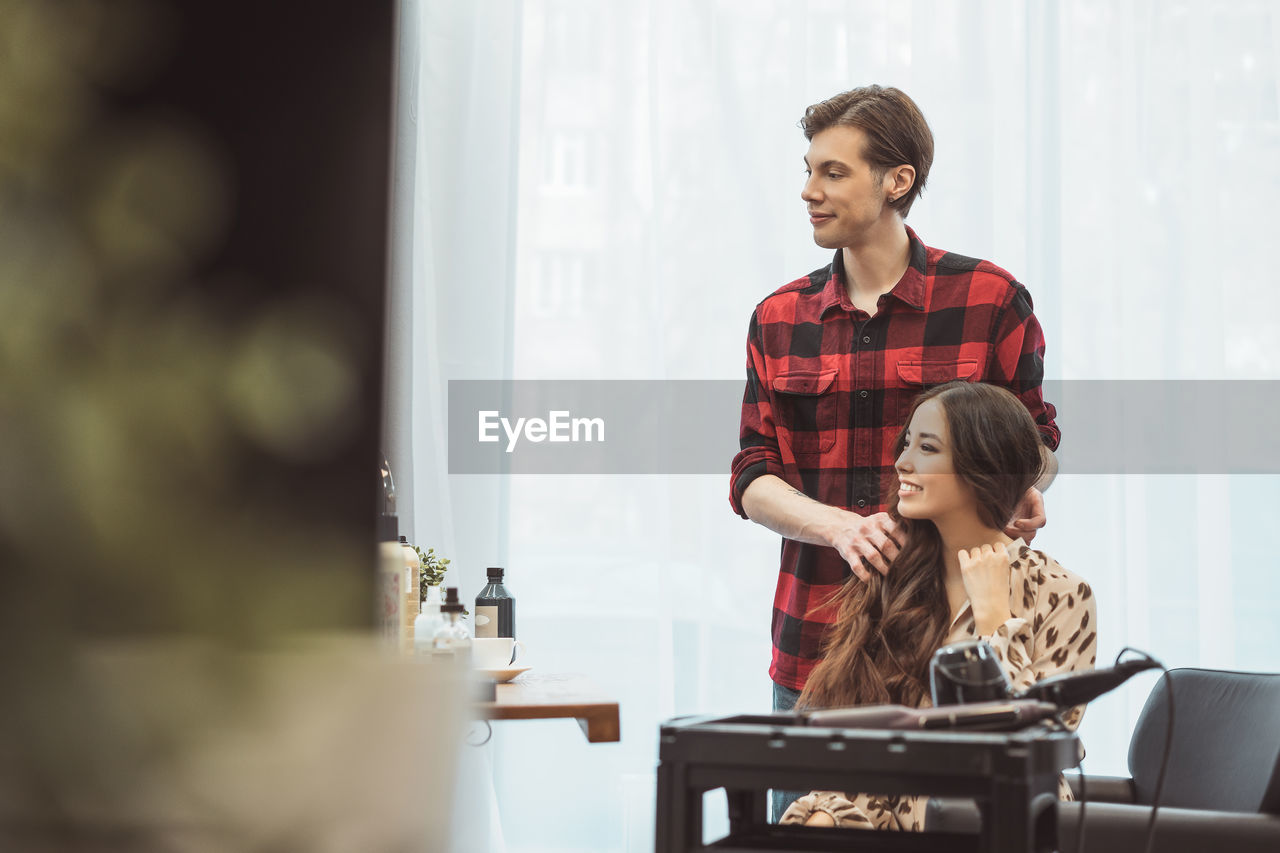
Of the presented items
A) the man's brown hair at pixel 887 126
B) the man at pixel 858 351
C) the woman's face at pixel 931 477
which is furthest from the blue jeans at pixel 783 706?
the man's brown hair at pixel 887 126

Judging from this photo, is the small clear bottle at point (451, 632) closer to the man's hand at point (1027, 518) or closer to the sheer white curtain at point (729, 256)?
the man's hand at point (1027, 518)

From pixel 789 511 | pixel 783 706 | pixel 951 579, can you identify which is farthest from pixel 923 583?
pixel 783 706

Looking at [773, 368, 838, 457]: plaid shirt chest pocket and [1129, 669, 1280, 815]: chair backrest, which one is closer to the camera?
[1129, 669, 1280, 815]: chair backrest

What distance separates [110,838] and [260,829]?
37mm

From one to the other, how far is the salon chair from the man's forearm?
0.54 metres

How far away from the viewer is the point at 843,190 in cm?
217

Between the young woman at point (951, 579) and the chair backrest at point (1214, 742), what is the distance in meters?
0.37

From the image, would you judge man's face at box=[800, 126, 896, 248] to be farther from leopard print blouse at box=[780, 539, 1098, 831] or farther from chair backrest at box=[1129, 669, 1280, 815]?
chair backrest at box=[1129, 669, 1280, 815]

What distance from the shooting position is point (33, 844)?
265 mm

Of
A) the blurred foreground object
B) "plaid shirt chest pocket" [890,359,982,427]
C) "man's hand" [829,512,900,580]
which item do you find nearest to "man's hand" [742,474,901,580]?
"man's hand" [829,512,900,580]

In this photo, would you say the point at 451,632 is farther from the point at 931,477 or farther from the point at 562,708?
the point at 931,477

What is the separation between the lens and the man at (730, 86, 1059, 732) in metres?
2.12

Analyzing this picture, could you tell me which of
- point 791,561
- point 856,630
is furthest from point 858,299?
point 856,630

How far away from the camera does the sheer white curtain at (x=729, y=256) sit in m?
2.95
